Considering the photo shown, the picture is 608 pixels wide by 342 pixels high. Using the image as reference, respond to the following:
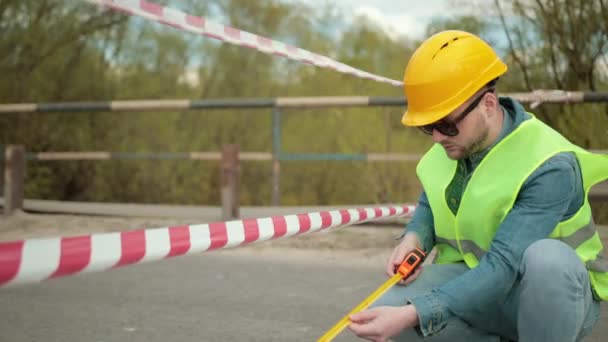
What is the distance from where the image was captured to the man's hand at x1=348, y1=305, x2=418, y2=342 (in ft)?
4.64

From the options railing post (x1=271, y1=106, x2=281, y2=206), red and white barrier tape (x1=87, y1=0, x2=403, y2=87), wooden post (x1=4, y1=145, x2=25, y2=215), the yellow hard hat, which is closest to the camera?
the yellow hard hat

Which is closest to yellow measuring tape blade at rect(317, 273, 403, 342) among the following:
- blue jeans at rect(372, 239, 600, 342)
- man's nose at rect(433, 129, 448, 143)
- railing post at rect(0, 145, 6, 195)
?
blue jeans at rect(372, 239, 600, 342)

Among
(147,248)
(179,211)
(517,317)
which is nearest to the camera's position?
(147,248)

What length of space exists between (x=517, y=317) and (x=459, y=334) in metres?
0.18

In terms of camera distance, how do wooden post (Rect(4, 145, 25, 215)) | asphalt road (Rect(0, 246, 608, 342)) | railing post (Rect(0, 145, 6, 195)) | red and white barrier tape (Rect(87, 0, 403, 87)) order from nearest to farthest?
red and white barrier tape (Rect(87, 0, 403, 87))
asphalt road (Rect(0, 246, 608, 342))
wooden post (Rect(4, 145, 25, 215))
railing post (Rect(0, 145, 6, 195))

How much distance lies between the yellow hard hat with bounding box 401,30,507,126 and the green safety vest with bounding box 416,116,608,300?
0.60 feet

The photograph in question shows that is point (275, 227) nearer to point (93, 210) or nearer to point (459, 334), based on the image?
point (459, 334)

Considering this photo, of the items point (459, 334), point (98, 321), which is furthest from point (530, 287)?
point (98, 321)

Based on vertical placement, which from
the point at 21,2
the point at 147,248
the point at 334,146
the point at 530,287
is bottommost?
the point at 334,146

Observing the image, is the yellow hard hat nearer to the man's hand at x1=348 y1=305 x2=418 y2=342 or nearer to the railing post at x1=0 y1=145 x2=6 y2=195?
the man's hand at x1=348 y1=305 x2=418 y2=342

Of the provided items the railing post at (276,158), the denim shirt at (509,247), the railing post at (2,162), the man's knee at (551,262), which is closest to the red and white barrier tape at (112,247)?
the denim shirt at (509,247)

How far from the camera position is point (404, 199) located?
5875mm

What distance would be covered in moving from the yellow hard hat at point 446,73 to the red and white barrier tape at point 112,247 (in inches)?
20.1

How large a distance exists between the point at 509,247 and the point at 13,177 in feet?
15.0
